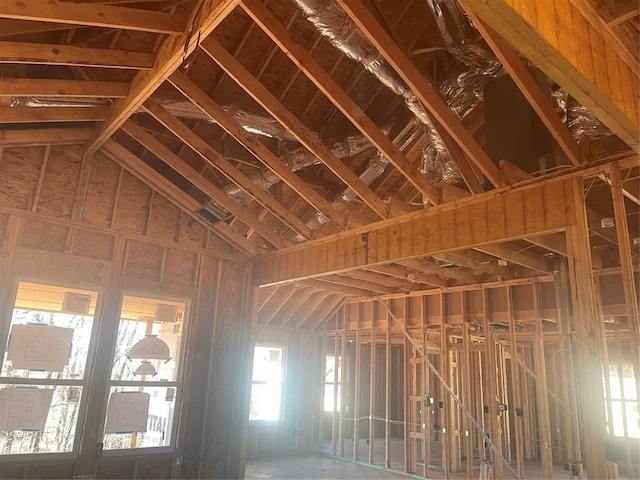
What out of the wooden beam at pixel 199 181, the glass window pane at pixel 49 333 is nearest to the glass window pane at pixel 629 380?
the wooden beam at pixel 199 181

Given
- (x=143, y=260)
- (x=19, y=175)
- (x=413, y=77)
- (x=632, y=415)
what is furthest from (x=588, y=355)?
(x=632, y=415)

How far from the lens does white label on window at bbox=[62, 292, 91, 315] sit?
5.72 meters

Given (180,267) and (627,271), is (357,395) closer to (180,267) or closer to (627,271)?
(180,267)

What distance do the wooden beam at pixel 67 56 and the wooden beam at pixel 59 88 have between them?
461mm

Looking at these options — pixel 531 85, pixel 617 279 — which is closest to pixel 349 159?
pixel 531 85

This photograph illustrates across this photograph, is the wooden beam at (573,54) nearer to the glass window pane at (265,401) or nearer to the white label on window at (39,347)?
the white label on window at (39,347)

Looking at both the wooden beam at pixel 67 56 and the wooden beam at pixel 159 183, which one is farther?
the wooden beam at pixel 159 183

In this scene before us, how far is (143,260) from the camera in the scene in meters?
6.39

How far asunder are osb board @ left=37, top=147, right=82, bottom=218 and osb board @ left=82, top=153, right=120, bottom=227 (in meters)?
0.18

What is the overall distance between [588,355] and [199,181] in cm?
459

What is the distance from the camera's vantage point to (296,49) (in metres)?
3.89

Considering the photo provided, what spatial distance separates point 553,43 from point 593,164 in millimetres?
1996

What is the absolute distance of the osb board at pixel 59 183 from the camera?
18.8ft

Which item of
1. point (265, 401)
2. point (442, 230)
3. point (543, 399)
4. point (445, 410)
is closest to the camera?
point (442, 230)
